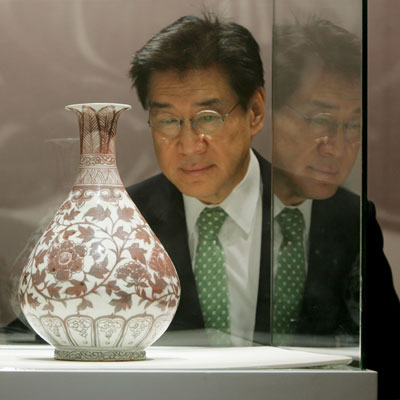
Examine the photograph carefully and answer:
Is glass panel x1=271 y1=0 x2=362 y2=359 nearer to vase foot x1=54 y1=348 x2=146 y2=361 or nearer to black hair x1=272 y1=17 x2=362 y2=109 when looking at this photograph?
black hair x1=272 y1=17 x2=362 y2=109

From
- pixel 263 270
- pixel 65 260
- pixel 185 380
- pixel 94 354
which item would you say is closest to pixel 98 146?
pixel 65 260

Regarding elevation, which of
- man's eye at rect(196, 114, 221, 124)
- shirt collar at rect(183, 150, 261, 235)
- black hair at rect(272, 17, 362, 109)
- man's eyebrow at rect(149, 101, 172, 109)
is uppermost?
black hair at rect(272, 17, 362, 109)

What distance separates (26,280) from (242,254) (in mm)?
590

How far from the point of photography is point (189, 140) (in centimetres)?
191

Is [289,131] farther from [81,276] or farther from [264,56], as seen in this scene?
[81,276]

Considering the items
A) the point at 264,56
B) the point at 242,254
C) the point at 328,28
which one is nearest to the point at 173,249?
the point at 242,254

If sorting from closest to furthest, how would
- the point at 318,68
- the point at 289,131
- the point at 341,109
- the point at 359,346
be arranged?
the point at 359,346 < the point at 341,109 < the point at 318,68 < the point at 289,131

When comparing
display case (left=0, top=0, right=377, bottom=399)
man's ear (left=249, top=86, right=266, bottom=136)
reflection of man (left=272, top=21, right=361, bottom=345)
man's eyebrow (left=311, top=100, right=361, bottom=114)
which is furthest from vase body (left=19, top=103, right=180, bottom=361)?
man's ear (left=249, top=86, right=266, bottom=136)

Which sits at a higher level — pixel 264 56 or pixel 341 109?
pixel 264 56

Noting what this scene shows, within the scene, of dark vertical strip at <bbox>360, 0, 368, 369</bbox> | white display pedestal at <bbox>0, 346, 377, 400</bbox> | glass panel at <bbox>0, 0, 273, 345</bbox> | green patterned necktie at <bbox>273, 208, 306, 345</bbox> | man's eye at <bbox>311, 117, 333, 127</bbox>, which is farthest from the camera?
glass panel at <bbox>0, 0, 273, 345</bbox>

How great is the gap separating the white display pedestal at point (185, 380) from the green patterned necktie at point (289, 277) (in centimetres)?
35

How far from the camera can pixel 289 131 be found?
185 cm

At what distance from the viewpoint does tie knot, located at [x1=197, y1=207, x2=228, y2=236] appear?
76.2 inches

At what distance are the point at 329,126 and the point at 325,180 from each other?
0.31 feet
